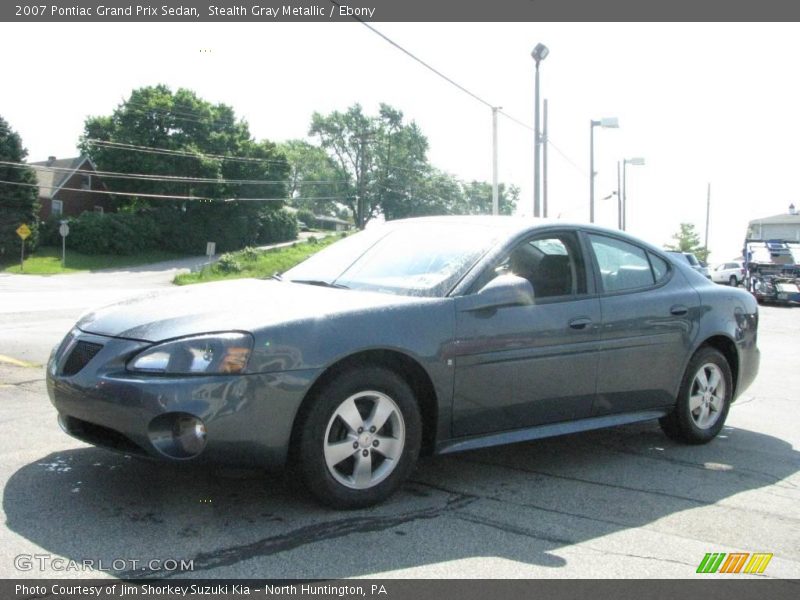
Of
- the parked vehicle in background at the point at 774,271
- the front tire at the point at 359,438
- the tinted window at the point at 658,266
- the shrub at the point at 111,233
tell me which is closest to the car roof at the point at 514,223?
the tinted window at the point at 658,266

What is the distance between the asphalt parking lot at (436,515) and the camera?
335 centimetres

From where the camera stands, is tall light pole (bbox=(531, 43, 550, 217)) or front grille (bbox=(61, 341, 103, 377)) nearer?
front grille (bbox=(61, 341, 103, 377))

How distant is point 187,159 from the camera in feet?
221

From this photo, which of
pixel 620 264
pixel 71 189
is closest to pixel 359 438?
pixel 620 264

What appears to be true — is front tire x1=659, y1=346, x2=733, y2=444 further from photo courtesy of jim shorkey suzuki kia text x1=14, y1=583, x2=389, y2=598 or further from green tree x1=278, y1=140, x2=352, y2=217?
green tree x1=278, y1=140, x2=352, y2=217

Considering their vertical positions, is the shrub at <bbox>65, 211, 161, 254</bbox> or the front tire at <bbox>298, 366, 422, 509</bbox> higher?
the shrub at <bbox>65, 211, 161, 254</bbox>

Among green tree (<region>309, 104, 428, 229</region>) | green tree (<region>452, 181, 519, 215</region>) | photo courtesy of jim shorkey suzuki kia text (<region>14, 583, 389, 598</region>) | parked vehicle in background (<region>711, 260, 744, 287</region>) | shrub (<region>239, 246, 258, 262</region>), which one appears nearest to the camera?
photo courtesy of jim shorkey suzuki kia text (<region>14, 583, 389, 598</region>)

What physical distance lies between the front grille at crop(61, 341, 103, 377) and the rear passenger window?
10.1ft

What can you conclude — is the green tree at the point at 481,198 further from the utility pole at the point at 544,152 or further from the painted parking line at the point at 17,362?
the painted parking line at the point at 17,362

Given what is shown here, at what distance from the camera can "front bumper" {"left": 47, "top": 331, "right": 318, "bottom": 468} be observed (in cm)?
357

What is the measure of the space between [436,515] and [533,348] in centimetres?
115

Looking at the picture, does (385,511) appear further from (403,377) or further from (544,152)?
(544,152)

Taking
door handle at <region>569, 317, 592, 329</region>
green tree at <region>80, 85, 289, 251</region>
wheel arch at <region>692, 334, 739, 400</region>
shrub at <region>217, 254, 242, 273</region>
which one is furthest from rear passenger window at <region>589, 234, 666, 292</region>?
green tree at <region>80, 85, 289, 251</region>

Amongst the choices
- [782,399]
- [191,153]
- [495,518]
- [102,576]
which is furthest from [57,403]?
[191,153]
